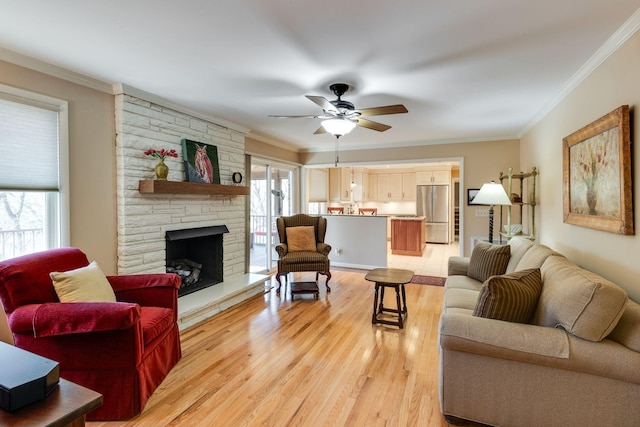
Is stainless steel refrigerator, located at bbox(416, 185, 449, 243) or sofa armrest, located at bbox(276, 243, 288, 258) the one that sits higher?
stainless steel refrigerator, located at bbox(416, 185, 449, 243)

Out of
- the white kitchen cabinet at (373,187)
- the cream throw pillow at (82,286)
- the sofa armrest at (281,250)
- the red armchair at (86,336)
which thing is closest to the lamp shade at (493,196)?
the sofa armrest at (281,250)

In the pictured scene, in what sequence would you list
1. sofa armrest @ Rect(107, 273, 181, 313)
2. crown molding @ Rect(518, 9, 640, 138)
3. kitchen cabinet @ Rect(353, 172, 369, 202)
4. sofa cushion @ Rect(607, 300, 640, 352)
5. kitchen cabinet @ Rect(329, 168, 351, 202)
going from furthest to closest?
kitchen cabinet @ Rect(353, 172, 369, 202) < kitchen cabinet @ Rect(329, 168, 351, 202) < sofa armrest @ Rect(107, 273, 181, 313) < crown molding @ Rect(518, 9, 640, 138) < sofa cushion @ Rect(607, 300, 640, 352)

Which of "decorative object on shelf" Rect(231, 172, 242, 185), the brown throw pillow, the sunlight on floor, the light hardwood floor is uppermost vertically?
"decorative object on shelf" Rect(231, 172, 242, 185)

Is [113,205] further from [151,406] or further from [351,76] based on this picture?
[351,76]

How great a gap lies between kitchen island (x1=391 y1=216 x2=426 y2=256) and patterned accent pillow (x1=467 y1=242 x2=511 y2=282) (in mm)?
4334

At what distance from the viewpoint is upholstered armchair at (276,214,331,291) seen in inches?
176

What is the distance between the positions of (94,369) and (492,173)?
5.61m

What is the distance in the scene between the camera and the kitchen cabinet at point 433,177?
915 centimetres

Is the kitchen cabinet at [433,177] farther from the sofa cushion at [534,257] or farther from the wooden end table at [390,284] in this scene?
the sofa cushion at [534,257]

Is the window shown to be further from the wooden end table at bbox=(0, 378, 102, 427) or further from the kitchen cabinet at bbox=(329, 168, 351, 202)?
the kitchen cabinet at bbox=(329, 168, 351, 202)

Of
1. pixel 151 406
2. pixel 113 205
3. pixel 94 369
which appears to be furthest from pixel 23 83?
pixel 151 406

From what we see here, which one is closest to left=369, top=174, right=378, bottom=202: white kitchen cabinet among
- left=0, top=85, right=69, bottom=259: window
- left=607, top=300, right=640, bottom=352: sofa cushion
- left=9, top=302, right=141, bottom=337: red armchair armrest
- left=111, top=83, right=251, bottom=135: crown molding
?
left=111, top=83, right=251, bottom=135: crown molding

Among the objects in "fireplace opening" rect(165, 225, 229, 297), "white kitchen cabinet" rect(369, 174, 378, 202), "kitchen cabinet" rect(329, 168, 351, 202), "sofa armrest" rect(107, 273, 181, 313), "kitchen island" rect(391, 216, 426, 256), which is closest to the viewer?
"sofa armrest" rect(107, 273, 181, 313)

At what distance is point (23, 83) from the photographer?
97.5 inches
